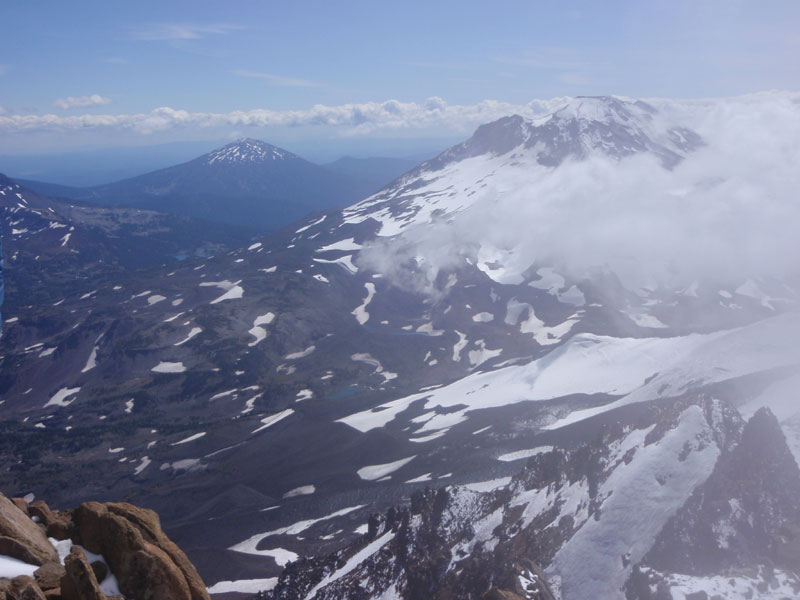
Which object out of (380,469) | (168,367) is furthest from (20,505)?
(168,367)

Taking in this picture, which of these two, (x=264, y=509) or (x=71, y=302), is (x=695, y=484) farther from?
(x=71, y=302)

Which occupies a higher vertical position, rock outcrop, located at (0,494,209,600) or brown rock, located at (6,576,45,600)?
brown rock, located at (6,576,45,600)

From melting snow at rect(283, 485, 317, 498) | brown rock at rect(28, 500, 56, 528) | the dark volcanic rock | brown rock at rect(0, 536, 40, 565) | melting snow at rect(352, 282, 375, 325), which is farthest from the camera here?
melting snow at rect(352, 282, 375, 325)

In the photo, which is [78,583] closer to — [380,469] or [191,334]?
[380,469]

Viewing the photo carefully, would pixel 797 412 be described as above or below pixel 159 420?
above

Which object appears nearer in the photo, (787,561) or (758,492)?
(787,561)

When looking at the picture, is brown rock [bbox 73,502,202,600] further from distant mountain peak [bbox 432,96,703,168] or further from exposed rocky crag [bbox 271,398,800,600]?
distant mountain peak [bbox 432,96,703,168]

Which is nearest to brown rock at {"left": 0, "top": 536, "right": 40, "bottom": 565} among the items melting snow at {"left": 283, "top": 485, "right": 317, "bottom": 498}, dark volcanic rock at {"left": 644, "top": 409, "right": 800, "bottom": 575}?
dark volcanic rock at {"left": 644, "top": 409, "right": 800, "bottom": 575}

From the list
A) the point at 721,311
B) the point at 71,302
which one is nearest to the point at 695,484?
the point at 721,311
